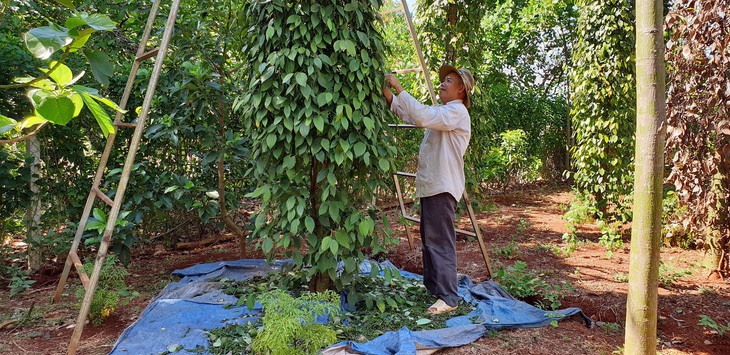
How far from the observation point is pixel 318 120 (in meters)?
2.92

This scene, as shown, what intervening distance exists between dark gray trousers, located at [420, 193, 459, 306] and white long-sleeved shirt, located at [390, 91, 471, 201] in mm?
85

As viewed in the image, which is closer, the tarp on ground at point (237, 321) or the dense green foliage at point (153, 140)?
the tarp on ground at point (237, 321)

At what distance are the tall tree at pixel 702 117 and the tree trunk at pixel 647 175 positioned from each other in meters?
2.73

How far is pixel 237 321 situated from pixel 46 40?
8.30 ft

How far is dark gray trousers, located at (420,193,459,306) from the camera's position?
335 centimetres

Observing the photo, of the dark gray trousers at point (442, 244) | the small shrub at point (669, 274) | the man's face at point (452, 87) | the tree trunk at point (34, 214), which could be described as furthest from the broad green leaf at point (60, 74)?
the small shrub at point (669, 274)

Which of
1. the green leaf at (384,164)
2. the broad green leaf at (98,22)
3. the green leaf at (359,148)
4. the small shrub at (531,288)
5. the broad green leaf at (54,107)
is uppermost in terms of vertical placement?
the broad green leaf at (98,22)

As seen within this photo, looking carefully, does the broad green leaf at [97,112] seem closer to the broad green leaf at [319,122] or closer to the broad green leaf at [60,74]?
the broad green leaf at [60,74]

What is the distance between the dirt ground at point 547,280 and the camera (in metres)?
2.98

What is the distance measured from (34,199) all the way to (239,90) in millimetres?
2238

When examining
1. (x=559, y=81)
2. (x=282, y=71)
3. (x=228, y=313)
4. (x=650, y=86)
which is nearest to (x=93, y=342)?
(x=228, y=313)

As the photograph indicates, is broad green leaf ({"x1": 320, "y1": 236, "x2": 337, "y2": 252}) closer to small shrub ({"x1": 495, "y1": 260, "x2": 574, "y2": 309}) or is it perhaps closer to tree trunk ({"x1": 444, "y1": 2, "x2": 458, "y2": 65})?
small shrub ({"x1": 495, "y1": 260, "x2": 574, "y2": 309})

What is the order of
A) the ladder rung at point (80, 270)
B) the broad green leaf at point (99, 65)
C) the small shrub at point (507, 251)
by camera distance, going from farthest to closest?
the small shrub at point (507, 251) < the ladder rung at point (80, 270) < the broad green leaf at point (99, 65)

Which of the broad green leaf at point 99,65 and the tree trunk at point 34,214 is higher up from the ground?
the broad green leaf at point 99,65
